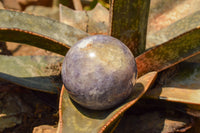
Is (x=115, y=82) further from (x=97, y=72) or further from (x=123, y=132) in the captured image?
(x=123, y=132)

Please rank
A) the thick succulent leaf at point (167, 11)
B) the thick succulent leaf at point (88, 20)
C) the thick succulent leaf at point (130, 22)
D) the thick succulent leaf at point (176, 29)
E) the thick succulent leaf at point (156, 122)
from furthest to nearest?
1. the thick succulent leaf at point (88, 20)
2. the thick succulent leaf at point (167, 11)
3. the thick succulent leaf at point (176, 29)
4. the thick succulent leaf at point (156, 122)
5. the thick succulent leaf at point (130, 22)

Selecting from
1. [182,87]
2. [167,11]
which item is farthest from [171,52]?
[167,11]

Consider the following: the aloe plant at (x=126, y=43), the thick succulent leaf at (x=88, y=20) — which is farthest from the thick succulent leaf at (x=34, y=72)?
the thick succulent leaf at (x=88, y=20)

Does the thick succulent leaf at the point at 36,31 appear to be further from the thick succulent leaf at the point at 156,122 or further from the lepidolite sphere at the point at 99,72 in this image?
the thick succulent leaf at the point at 156,122

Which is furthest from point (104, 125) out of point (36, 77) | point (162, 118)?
point (36, 77)

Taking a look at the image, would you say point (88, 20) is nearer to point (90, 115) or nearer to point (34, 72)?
point (34, 72)

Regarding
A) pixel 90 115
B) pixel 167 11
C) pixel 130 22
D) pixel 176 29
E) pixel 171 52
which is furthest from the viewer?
pixel 167 11
